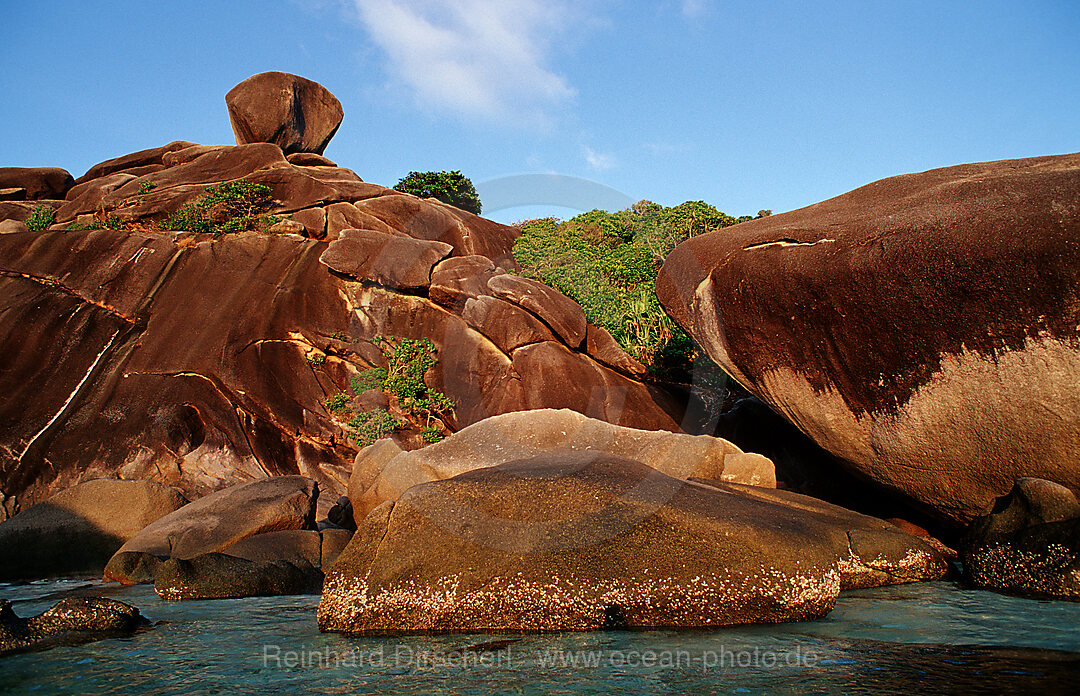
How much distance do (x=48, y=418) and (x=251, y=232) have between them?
6.07 metres

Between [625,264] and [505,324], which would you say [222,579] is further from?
[625,264]

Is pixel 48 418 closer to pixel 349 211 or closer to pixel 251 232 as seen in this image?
pixel 251 232

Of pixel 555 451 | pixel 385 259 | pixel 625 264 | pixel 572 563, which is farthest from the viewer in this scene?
pixel 625 264

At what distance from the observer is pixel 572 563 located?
17.6ft

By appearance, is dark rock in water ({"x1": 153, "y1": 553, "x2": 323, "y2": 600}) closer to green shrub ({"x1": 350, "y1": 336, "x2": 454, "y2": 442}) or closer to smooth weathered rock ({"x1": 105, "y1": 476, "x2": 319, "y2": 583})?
smooth weathered rock ({"x1": 105, "y1": 476, "x2": 319, "y2": 583})

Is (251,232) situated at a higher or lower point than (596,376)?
higher

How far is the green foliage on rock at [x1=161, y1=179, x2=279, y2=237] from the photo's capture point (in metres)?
18.5

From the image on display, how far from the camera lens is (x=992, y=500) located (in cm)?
796

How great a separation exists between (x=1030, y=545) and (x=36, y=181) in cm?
2831

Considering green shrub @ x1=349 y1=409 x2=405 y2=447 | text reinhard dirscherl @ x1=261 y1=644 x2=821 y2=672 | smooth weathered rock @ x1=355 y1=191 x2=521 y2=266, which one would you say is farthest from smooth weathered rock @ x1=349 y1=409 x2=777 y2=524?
smooth weathered rock @ x1=355 y1=191 x2=521 y2=266

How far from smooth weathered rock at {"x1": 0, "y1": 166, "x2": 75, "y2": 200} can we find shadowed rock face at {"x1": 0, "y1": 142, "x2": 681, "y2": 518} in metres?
8.71

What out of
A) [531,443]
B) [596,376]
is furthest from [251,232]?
[531,443]

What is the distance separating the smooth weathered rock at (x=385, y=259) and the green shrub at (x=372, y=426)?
10.3ft

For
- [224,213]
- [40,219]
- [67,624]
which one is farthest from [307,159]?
[67,624]
